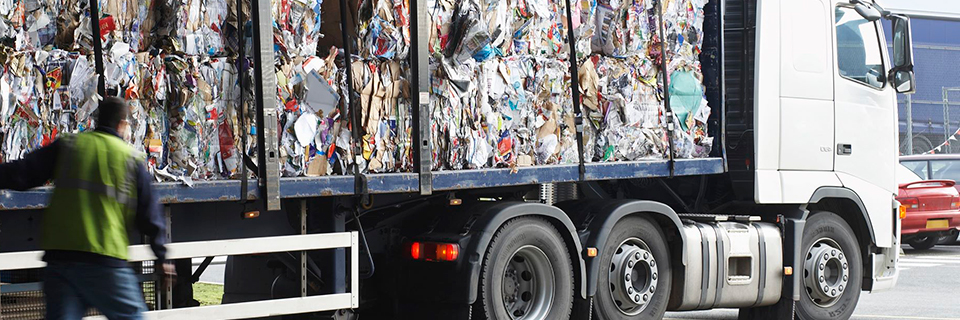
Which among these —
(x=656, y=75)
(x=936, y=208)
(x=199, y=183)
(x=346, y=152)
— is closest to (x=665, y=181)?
(x=656, y=75)

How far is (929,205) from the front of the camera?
716 inches

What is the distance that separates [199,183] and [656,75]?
3911 millimetres

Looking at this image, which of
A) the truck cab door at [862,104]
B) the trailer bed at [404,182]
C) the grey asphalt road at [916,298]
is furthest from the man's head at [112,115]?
the grey asphalt road at [916,298]

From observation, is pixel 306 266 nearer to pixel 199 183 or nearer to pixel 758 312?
pixel 199 183

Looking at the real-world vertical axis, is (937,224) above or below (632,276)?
below

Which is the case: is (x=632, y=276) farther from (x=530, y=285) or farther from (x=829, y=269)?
(x=829, y=269)

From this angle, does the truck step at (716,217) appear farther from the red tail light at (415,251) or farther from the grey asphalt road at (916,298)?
the red tail light at (415,251)

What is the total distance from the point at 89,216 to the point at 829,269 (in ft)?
23.7

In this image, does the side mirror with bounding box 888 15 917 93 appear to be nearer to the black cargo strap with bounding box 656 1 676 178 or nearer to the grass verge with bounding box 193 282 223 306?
the black cargo strap with bounding box 656 1 676 178

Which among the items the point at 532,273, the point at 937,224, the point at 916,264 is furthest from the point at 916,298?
the point at 532,273

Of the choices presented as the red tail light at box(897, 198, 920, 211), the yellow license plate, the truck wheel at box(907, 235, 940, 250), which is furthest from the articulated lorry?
the truck wheel at box(907, 235, 940, 250)

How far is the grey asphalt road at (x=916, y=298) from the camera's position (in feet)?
37.2

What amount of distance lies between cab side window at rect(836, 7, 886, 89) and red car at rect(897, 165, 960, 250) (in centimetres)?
788

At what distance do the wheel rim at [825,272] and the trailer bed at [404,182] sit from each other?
1.39 meters
